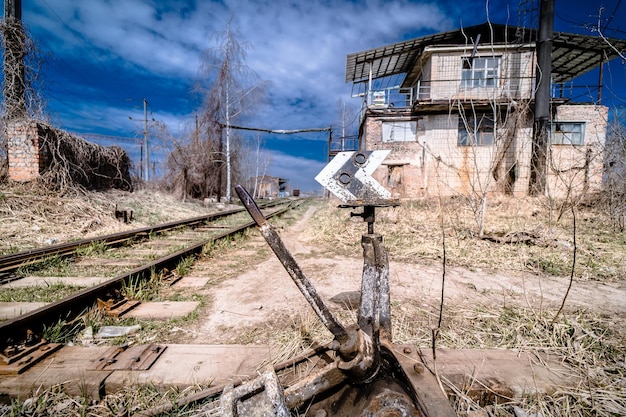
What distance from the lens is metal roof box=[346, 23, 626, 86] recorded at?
52.5 feet

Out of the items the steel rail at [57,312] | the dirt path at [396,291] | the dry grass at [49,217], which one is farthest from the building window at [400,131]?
the steel rail at [57,312]

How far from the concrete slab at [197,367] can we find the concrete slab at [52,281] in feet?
7.29

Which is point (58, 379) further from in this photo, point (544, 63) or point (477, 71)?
point (477, 71)

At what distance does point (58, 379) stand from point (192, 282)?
2049mm

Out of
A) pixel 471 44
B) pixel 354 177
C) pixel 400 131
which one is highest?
pixel 471 44

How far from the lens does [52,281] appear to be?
3.33m

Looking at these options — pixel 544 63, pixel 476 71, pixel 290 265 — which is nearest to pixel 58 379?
pixel 290 265

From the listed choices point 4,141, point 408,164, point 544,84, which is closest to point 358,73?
point 408,164

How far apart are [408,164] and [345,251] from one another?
548 inches

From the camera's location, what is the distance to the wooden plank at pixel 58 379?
1.46m

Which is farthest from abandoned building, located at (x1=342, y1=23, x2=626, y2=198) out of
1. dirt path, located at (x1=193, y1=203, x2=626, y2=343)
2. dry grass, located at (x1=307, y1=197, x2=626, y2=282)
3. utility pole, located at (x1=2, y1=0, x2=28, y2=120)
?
utility pole, located at (x1=2, y1=0, x2=28, y2=120)

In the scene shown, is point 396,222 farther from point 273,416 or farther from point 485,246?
point 273,416

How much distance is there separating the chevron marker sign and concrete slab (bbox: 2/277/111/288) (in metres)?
3.34

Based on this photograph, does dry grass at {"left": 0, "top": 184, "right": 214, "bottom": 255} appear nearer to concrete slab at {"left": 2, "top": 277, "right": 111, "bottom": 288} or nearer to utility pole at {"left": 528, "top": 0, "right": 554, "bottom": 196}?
concrete slab at {"left": 2, "top": 277, "right": 111, "bottom": 288}
